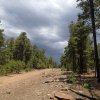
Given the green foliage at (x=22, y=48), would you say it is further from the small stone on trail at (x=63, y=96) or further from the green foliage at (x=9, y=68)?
the small stone on trail at (x=63, y=96)

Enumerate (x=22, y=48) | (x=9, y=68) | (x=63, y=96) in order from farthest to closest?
(x=22, y=48) < (x=9, y=68) < (x=63, y=96)

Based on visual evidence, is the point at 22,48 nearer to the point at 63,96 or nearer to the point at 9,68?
the point at 9,68

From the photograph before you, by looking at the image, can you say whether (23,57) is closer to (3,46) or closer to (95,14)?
(3,46)

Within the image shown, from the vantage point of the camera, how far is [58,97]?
52.9 ft

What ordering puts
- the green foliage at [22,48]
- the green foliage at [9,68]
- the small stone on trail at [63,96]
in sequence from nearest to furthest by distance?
the small stone on trail at [63,96]
the green foliage at [9,68]
the green foliage at [22,48]

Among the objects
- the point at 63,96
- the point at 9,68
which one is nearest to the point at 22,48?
the point at 9,68

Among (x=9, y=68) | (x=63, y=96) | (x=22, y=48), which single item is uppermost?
(x=22, y=48)

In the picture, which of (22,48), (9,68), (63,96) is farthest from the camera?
(22,48)

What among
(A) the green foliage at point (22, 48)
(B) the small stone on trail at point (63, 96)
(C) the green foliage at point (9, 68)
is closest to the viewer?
(B) the small stone on trail at point (63, 96)

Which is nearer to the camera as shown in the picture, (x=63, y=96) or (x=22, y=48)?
(x=63, y=96)

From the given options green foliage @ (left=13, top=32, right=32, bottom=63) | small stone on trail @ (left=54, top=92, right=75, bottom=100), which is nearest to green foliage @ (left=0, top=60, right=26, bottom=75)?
green foliage @ (left=13, top=32, right=32, bottom=63)

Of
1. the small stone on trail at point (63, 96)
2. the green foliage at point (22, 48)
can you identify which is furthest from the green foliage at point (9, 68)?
the small stone on trail at point (63, 96)

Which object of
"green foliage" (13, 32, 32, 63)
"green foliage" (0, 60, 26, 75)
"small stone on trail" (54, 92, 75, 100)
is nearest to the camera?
A: "small stone on trail" (54, 92, 75, 100)

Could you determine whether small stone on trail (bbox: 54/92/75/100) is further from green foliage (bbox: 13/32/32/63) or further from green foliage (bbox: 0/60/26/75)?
green foliage (bbox: 13/32/32/63)
